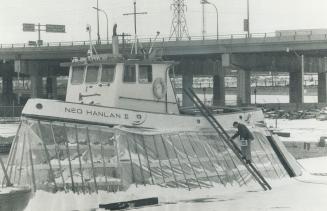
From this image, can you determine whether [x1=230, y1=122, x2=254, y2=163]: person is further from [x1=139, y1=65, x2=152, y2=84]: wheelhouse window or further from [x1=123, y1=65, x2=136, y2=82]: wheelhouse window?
[x1=123, y1=65, x2=136, y2=82]: wheelhouse window

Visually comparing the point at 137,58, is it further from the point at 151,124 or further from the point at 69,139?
the point at 69,139

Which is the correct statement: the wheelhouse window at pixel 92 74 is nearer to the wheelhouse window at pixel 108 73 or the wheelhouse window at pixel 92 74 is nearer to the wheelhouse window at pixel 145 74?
the wheelhouse window at pixel 108 73

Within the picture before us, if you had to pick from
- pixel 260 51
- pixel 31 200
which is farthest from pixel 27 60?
pixel 31 200

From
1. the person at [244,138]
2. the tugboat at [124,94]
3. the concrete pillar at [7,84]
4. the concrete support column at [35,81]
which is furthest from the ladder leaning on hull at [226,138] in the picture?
the concrete pillar at [7,84]

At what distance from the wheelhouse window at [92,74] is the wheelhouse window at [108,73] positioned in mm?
282

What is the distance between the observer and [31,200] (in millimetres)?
17031

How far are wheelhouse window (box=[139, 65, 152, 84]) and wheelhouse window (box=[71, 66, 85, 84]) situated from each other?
7.29 ft

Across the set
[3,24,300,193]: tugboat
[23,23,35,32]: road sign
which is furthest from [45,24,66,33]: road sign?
[3,24,300,193]: tugboat

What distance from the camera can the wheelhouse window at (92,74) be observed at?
21.2 m

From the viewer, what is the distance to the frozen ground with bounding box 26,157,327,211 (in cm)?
1709

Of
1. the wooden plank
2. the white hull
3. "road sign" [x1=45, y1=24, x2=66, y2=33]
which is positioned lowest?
the wooden plank

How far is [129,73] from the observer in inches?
837

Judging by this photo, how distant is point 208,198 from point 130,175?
8.97 ft

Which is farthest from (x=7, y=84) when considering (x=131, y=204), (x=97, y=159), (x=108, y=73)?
(x=131, y=204)
